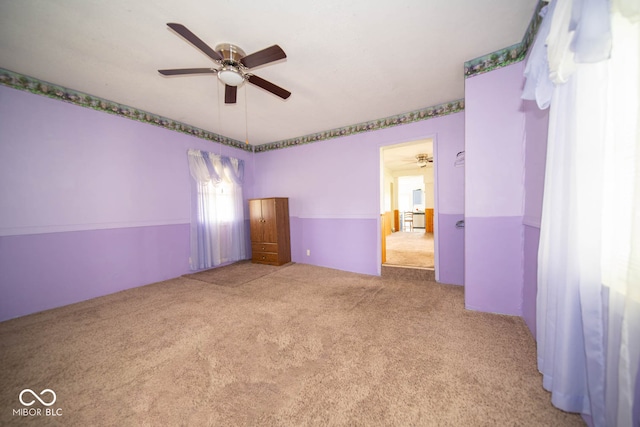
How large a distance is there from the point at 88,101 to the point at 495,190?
214 inches

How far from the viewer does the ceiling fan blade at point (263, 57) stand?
177cm

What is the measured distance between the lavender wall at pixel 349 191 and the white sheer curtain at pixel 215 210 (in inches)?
30.5

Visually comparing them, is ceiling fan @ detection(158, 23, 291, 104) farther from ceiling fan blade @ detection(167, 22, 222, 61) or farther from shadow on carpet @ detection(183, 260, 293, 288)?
shadow on carpet @ detection(183, 260, 293, 288)

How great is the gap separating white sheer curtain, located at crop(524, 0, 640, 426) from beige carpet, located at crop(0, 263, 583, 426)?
1.38 feet

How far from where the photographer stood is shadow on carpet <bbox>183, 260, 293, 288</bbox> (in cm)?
373

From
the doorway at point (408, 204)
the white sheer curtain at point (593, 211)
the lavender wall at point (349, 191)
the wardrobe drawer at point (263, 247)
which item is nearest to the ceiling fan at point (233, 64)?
the white sheer curtain at point (593, 211)

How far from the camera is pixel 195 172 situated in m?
4.21

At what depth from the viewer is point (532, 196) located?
202cm

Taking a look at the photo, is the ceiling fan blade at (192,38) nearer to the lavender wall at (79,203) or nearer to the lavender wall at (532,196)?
the lavender wall at (79,203)

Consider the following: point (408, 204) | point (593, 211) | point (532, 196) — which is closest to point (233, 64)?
point (593, 211)

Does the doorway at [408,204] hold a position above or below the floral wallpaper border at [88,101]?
below

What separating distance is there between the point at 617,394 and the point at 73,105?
18.2 ft

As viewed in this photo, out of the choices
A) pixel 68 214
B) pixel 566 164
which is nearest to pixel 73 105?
pixel 68 214

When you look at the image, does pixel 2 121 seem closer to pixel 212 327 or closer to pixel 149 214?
pixel 149 214
